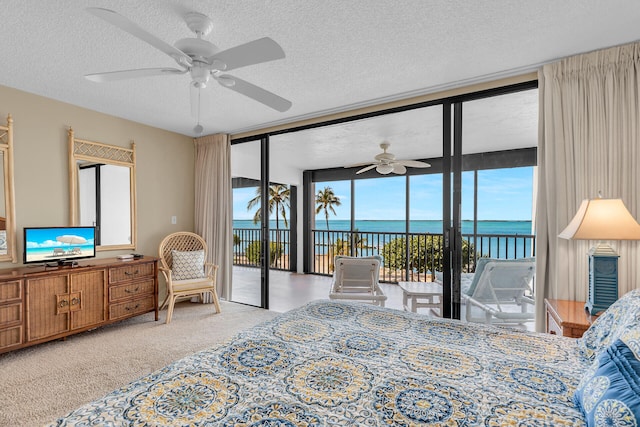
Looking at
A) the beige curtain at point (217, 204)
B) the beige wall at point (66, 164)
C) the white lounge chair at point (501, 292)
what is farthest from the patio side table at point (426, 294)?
the beige wall at point (66, 164)

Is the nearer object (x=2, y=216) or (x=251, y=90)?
(x=251, y=90)

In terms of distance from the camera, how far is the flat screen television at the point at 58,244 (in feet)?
9.91

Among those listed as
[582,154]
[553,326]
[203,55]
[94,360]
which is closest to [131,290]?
[94,360]

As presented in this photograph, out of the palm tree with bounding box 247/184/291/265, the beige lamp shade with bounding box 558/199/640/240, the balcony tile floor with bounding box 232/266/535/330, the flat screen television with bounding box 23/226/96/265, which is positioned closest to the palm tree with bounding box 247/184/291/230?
the palm tree with bounding box 247/184/291/265

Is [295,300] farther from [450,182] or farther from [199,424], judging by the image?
[199,424]

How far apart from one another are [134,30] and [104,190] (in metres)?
2.88

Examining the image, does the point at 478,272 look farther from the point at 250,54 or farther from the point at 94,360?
the point at 94,360

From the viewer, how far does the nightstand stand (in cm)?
184

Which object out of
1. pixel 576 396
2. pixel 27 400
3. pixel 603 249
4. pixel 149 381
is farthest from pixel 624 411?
pixel 27 400

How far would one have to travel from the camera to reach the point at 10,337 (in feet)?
8.64

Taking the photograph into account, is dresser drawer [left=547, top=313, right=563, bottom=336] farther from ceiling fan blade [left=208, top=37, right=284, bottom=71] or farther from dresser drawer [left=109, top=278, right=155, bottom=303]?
dresser drawer [left=109, top=278, right=155, bottom=303]

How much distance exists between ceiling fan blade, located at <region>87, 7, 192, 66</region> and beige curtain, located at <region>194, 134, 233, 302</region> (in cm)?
275

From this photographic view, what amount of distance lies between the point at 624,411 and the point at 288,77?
281 cm

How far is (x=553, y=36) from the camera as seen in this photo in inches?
84.2
